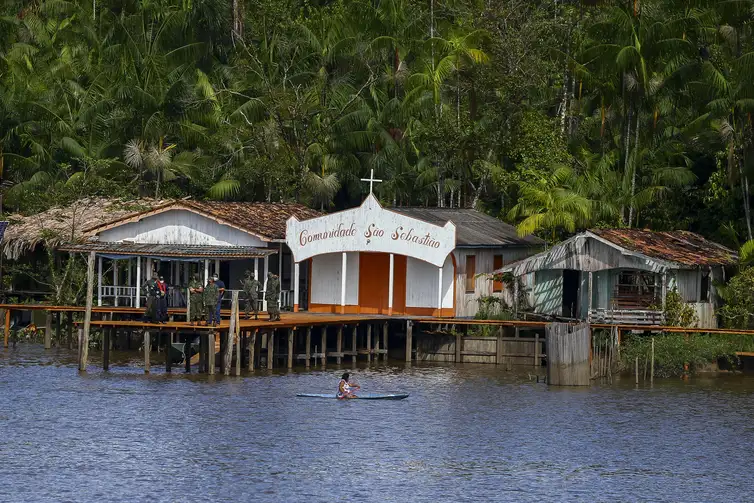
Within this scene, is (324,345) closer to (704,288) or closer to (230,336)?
(230,336)

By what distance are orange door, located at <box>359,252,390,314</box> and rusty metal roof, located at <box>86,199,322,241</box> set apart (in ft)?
11.3

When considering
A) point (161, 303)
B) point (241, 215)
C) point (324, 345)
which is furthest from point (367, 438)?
point (241, 215)

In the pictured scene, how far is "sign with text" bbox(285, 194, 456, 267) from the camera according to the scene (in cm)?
5645

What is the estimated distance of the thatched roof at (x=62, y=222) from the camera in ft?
200

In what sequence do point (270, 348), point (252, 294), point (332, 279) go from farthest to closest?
point (332, 279) < point (252, 294) < point (270, 348)

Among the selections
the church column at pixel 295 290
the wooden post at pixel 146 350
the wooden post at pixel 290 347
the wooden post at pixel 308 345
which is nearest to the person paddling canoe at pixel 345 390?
the wooden post at pixel 290 347

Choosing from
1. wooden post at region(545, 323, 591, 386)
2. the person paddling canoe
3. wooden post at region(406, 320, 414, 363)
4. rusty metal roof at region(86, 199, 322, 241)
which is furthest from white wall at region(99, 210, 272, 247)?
wooden post at region(545, 323, 591, 386)

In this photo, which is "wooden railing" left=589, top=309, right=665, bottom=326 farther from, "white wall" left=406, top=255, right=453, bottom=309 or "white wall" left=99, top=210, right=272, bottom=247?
"white wall" left=99, top=210, right=272, bottom=247

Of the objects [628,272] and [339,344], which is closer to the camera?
[339,344]

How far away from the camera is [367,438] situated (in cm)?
4047

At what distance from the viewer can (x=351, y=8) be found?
80.4 meters

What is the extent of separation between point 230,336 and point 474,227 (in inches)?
629

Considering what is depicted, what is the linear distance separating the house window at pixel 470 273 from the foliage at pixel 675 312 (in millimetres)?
8304

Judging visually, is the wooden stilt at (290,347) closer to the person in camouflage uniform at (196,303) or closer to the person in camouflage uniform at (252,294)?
the person in camouflage uniform at (252,294)
